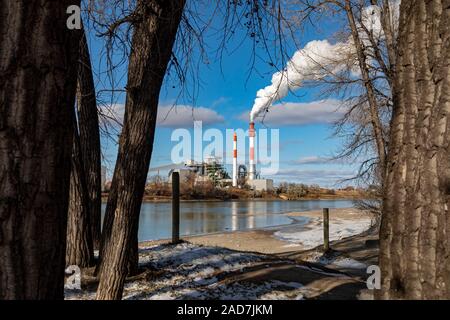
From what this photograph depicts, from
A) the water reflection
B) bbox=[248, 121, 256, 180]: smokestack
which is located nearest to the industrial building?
bbox=[248, 121, 256, 180]: smokestack

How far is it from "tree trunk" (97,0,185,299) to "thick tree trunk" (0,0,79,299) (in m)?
2.88

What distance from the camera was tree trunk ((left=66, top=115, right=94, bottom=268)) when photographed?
6.60 m

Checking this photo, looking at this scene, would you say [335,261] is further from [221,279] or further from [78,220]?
[78,220]

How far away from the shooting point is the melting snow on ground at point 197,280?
540 cm

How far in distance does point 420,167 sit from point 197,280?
473 cm

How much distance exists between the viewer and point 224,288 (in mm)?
5691

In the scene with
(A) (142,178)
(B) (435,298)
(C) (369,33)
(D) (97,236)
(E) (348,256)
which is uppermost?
(C) (369,33)

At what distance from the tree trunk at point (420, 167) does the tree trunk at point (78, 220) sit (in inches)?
216

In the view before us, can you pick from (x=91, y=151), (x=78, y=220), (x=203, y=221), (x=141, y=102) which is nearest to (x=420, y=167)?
(x=141, y=102)

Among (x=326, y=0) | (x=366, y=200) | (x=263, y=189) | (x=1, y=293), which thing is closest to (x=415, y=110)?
(x=1, y=293)

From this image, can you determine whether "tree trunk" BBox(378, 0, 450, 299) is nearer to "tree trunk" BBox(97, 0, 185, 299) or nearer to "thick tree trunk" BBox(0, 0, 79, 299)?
"thick tree trunk" BBox(0, 0, 79, 299)

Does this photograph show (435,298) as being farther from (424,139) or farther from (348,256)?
(348,256)

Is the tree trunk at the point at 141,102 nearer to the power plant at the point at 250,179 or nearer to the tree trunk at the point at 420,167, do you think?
the tree trunk at the point at 420,167
